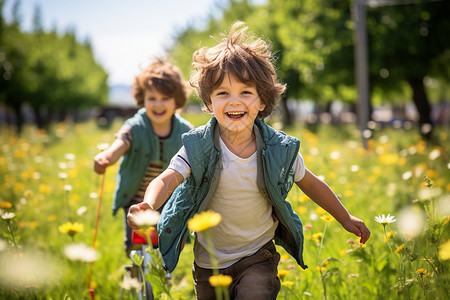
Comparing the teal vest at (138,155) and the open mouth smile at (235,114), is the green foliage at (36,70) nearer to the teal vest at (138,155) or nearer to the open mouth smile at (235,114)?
the teal vest at (138,155)

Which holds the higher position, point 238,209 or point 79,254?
point 238,209

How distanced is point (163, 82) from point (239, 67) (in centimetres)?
148

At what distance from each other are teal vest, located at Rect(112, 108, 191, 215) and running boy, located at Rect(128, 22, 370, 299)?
1.20 m

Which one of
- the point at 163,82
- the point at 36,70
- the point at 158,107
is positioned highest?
the point at 36,70

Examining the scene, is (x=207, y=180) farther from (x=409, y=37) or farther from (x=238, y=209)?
(x=409, y=37)

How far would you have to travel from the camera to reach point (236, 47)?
7.29 ft

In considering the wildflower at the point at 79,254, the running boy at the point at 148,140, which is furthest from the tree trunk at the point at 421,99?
the wildflower at the point at 79,254

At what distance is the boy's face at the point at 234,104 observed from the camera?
211 cm

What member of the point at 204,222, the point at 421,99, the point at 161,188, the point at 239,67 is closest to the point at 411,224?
the point at 239,67

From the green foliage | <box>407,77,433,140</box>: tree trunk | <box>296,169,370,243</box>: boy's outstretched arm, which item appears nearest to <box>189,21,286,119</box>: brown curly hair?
<box>296,169,370,243</box>: boy's outstretched arm

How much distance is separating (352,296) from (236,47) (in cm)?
139

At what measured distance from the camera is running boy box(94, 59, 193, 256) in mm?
3379

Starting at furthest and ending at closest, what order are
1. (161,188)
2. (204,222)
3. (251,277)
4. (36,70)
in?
1. (36,70)
2. (251,277)
3. (161,188)
4. (204,222)

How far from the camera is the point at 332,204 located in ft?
7.23
